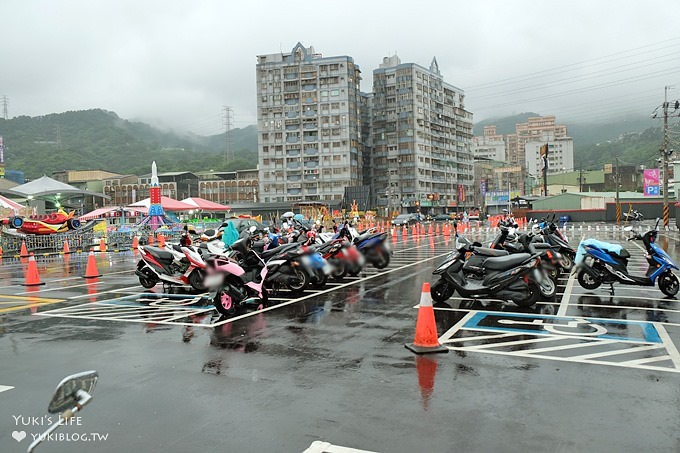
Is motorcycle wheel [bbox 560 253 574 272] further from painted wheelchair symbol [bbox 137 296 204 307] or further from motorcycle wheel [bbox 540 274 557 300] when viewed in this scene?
painted wheelchair symbol [bbox 137 296 204 307]

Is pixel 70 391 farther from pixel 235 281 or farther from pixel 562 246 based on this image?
pixel 562 246

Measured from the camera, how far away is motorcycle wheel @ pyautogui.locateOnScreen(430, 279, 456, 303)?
11062 millimetres

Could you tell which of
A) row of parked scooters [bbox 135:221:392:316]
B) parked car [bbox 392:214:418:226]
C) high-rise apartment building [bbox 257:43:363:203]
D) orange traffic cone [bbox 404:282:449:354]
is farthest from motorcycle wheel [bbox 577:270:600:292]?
high-rise apartment building [bbox 257:43:363:203]

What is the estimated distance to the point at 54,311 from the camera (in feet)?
36.3

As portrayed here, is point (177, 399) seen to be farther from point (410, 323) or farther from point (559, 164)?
point (559, 164)

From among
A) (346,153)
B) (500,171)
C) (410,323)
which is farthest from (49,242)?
(500,171)

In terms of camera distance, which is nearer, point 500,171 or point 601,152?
point 500,171

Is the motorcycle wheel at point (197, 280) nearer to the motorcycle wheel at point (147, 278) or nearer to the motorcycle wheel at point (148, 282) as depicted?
the motorcycle wheel at point (147, 278)

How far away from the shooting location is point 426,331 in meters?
7.37

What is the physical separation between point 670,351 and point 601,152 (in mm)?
179249

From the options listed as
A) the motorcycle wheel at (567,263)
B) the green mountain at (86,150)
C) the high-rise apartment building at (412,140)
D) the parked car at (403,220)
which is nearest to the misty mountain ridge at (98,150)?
the green mountain at (86,150)

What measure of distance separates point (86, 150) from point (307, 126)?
82050 millimetres

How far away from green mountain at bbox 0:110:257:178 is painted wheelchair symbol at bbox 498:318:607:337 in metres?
132

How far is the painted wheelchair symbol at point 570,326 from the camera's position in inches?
328
